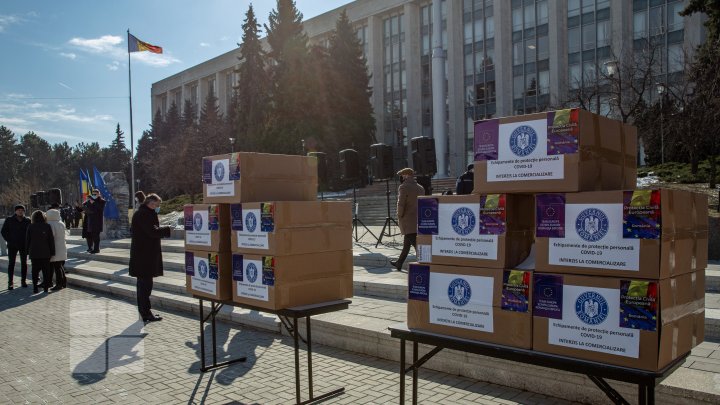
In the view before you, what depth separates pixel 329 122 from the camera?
42.3 m

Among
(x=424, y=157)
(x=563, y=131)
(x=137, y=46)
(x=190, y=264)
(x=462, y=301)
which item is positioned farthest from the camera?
(x=137, y=46)

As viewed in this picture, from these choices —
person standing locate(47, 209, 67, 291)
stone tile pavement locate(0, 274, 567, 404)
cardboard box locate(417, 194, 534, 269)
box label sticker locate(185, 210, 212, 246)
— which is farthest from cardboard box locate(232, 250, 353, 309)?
person standing locate(47, 209, 67, 291)

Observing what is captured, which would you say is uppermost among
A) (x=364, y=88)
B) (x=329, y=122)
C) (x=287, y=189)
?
(x=364, y=88)

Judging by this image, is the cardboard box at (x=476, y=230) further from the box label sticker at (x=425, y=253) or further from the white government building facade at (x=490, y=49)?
the white government building facade at (x=490, y=49)

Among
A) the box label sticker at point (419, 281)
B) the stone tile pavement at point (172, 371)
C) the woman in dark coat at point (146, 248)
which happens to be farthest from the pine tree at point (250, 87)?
the box label sticker at point (419, 281)

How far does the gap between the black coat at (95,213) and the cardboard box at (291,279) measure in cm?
1393

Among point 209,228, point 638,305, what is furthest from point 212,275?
point 638,305

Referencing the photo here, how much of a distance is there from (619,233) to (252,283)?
10.5 ft

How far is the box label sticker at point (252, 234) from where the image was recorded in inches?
191

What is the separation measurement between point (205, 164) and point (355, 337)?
2.64 meters

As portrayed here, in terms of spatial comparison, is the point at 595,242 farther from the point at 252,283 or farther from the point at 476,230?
the point at 252,283

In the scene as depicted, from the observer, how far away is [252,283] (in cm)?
500

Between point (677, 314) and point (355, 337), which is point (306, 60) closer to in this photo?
point (355, 337)

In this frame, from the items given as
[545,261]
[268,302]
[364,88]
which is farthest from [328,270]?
[364,88]
